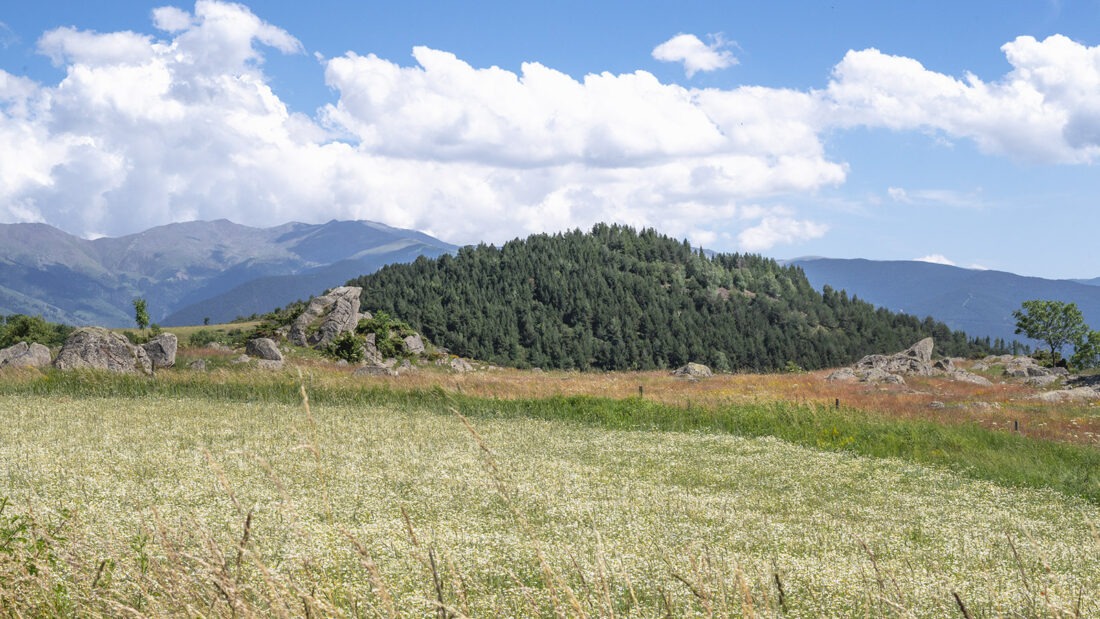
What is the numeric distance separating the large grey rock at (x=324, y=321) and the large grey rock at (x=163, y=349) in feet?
86.3

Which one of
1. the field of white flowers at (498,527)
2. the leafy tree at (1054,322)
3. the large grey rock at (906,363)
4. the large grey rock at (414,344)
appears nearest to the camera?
the field of white flowers at (498,527)

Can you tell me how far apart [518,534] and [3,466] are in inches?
575

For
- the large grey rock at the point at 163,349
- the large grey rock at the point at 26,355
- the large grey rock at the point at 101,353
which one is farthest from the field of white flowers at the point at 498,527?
the large grey rock at the point at 26,355

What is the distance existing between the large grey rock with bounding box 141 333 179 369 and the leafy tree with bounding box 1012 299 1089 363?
388 ft

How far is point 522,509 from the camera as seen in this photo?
16.3 meters

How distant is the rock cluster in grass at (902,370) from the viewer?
80.0 metres

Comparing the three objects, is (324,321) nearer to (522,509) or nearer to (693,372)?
(693,372)

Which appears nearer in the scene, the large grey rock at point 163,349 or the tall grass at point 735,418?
the tall grass at point 735,418

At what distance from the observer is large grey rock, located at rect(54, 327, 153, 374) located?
2163 inches

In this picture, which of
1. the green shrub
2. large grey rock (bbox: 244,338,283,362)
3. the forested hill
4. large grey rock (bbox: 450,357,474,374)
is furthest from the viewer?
the forested hill

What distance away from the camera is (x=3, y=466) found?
64.1ft

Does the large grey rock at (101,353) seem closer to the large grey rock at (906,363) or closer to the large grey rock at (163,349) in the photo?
the large grey rock at (163,349)

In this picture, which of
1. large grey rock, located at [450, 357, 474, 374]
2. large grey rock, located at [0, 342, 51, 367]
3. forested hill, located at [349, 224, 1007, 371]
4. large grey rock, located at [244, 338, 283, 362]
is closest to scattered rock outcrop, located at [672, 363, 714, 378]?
large grey rock, located at [450, 357, 474, 374]

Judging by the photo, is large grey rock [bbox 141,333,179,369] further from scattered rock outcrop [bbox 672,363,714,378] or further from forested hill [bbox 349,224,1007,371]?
forested hill [bbox 349,224,1007,371]
